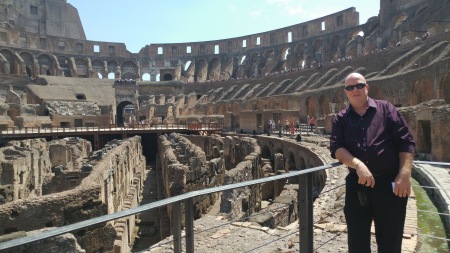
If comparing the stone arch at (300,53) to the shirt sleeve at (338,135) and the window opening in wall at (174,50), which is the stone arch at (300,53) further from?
the shirt sleeve at (338,135)

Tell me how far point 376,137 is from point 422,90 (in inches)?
892

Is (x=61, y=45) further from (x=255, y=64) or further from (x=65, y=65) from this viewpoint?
(x=255, y=64)

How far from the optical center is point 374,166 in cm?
273

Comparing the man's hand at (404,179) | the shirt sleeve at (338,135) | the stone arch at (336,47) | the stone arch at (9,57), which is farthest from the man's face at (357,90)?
the stone arch at (9,57)

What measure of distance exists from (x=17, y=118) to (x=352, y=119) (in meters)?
38.0

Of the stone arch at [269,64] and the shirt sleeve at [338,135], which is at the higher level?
the stone arch at [269,64]

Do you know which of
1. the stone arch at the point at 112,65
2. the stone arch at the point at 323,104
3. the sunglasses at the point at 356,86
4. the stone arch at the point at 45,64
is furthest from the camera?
the stone arch at the point at 112,65

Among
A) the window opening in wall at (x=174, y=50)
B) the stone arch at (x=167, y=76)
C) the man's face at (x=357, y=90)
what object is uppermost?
the window opening in wall at (x=174, y=50)

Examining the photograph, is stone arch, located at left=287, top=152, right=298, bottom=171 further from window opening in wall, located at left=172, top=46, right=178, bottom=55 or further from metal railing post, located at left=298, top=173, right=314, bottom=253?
window opening in wall, located at left=172, top=46, right=178, bottom=55

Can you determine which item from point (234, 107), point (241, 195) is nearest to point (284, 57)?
point (234, 107)

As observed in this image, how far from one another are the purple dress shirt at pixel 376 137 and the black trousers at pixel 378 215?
139 millimetres

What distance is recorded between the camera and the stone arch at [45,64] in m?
55.0

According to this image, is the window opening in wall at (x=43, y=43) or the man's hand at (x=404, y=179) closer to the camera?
the man's hand at (x=404, y=179)

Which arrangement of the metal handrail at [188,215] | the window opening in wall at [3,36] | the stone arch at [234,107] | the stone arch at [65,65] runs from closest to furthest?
the metal handrail at [188,215] → the stone arch at [234,107] → the window opening in wall at [3,36] → the stone arch at [65,65]
